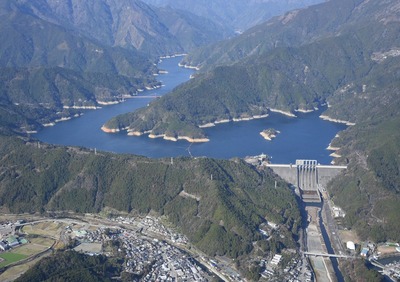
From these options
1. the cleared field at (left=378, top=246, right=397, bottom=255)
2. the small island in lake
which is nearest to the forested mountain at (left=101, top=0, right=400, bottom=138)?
the small island in lake

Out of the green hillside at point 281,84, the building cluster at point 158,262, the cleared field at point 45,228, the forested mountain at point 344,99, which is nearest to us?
the building cluster at point 158,262

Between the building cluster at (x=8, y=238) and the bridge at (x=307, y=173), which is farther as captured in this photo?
the bridge at (x=307, y=173)

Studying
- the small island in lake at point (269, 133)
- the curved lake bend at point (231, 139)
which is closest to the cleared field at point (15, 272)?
the curved lake bend at point (231, 139)

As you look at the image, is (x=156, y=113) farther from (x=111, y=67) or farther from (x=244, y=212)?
(x=111, y=67)

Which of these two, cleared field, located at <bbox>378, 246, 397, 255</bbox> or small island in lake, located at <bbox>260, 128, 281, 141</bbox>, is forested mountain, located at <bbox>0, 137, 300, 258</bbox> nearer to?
cleared field, located at <bbox>378, 246, 397, 255</bbox>

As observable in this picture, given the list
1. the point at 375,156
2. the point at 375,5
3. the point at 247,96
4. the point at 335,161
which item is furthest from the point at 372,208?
the point at 375,5

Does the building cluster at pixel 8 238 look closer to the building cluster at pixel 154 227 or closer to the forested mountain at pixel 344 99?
the building cluster at pixel 154 227
